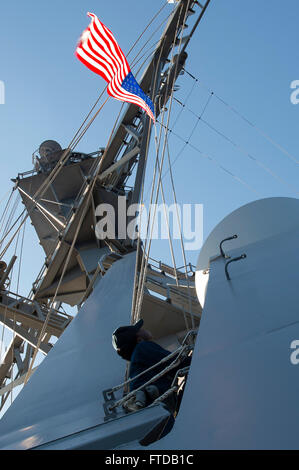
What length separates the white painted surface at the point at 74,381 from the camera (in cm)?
250

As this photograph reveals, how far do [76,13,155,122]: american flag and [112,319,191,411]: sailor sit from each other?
480 cm

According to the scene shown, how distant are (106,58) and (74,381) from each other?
214 inches

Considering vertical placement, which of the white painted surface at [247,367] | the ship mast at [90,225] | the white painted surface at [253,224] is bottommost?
the white painted surface at [247,367]

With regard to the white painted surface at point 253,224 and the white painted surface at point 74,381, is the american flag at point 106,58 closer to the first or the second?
the white painted surface at point 74,381

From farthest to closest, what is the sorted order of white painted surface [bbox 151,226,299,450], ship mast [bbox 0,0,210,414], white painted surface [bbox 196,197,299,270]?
ship mast [bbox 0,0,210,414], white painted surface [bbox 196,197,299,270], white painted surface [bbox 151,226,299,450]

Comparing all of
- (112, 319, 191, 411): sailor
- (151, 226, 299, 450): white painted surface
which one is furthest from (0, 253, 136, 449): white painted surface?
(151, 226, 299, 450): white painted surface

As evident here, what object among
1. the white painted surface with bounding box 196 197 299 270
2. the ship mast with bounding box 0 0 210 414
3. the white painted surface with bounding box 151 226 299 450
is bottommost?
the white painted surface with bounding box 151 226 299 450

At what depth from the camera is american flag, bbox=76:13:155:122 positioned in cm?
712

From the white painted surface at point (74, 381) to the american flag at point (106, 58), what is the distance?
11.8 ft

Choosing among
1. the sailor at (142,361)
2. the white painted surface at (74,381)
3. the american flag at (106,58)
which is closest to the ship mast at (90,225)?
the american flag at (106,58)

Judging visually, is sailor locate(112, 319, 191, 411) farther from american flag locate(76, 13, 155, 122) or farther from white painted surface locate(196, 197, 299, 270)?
american flag locate(76, 13, 155, 122)

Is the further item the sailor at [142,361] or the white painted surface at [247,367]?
the sailor at [142,361]
